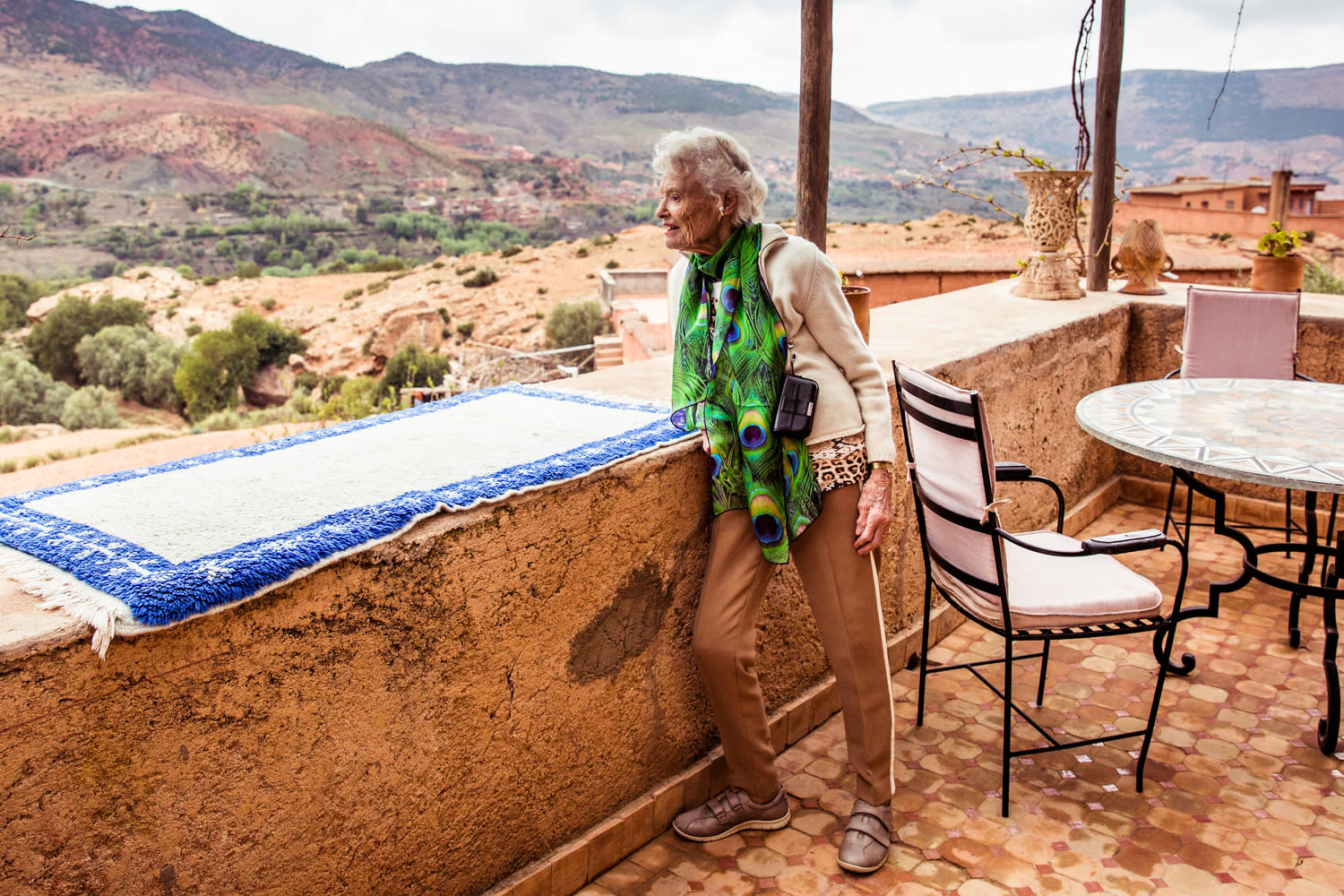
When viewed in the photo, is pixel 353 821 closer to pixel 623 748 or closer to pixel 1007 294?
pixel 623 748

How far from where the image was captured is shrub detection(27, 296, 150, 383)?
32969mm

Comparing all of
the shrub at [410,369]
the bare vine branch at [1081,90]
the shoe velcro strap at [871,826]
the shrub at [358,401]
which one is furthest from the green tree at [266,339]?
the shoe velcro strap at [871,826]

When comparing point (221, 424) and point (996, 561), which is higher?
point (996, 561)

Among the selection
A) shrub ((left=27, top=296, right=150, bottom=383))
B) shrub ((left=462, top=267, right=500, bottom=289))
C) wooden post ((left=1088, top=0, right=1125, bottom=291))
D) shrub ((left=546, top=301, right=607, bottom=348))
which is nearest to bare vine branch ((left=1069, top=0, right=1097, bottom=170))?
wooden post ((left=1088, top=0, right=1125, bottom=291))

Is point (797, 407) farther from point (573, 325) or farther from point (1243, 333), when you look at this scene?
point (573, 325)

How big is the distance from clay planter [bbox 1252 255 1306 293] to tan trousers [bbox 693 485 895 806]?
11.7ft

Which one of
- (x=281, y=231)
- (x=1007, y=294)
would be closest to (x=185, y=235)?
(x=281, y=231)

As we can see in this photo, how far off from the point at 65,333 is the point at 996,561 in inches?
→ 1481

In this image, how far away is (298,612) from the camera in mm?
1511

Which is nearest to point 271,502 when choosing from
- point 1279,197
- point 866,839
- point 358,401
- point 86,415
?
point 866,839

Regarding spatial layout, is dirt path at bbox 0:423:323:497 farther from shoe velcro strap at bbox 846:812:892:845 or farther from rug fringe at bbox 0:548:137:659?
rug fringe at bbox 0:548:137:659

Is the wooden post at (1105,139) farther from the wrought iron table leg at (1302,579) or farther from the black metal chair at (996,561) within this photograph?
the black metal chair at (996,561)

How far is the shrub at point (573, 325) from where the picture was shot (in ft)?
85.7

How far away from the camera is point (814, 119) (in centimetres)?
303
